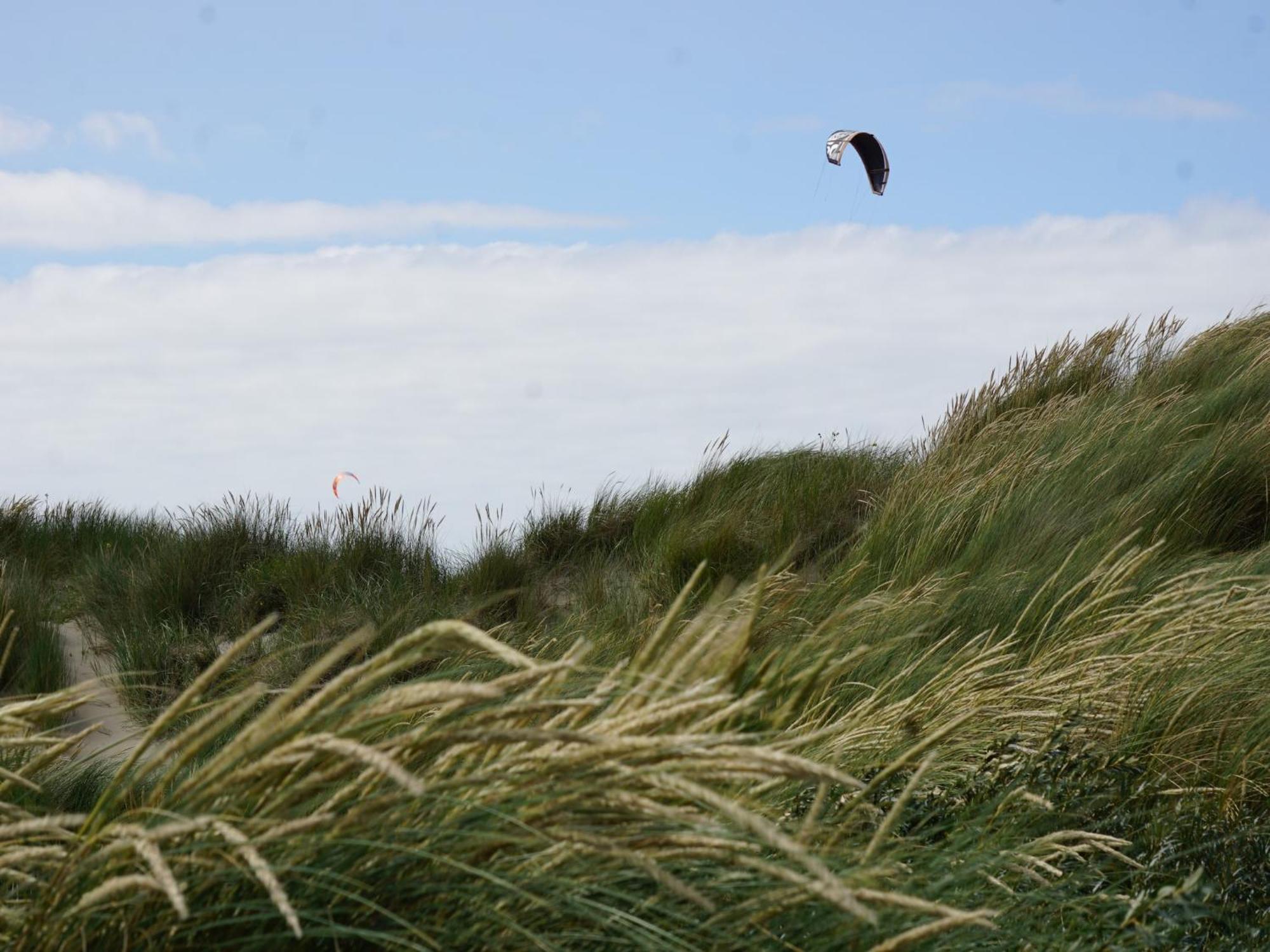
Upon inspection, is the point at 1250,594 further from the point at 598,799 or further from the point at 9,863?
the point at 9,863

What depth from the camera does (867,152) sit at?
10.6 m

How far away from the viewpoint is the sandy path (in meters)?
5.73

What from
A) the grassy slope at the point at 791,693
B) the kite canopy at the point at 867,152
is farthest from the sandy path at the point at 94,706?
the kite canopy at the point at 867,152

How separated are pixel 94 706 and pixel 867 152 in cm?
793

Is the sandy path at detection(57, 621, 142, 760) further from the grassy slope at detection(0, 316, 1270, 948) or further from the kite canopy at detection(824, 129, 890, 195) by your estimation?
the kite canopy at detection(824, 129, 890, 195)

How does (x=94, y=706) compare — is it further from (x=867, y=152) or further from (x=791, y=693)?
(x=867, y=152)

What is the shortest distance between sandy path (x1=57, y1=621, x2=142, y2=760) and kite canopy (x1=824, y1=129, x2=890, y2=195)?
20.3 ft

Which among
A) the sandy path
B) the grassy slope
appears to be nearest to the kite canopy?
the grassy slope

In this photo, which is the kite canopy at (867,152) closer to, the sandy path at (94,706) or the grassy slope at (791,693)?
the grassy slope at (791,693)

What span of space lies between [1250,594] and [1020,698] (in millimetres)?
1260

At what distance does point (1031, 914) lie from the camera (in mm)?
2371

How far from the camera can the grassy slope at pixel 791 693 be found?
1.47 m

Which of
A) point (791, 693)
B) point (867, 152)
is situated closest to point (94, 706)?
point (791, 693)

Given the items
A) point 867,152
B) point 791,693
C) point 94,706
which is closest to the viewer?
point 791,693
